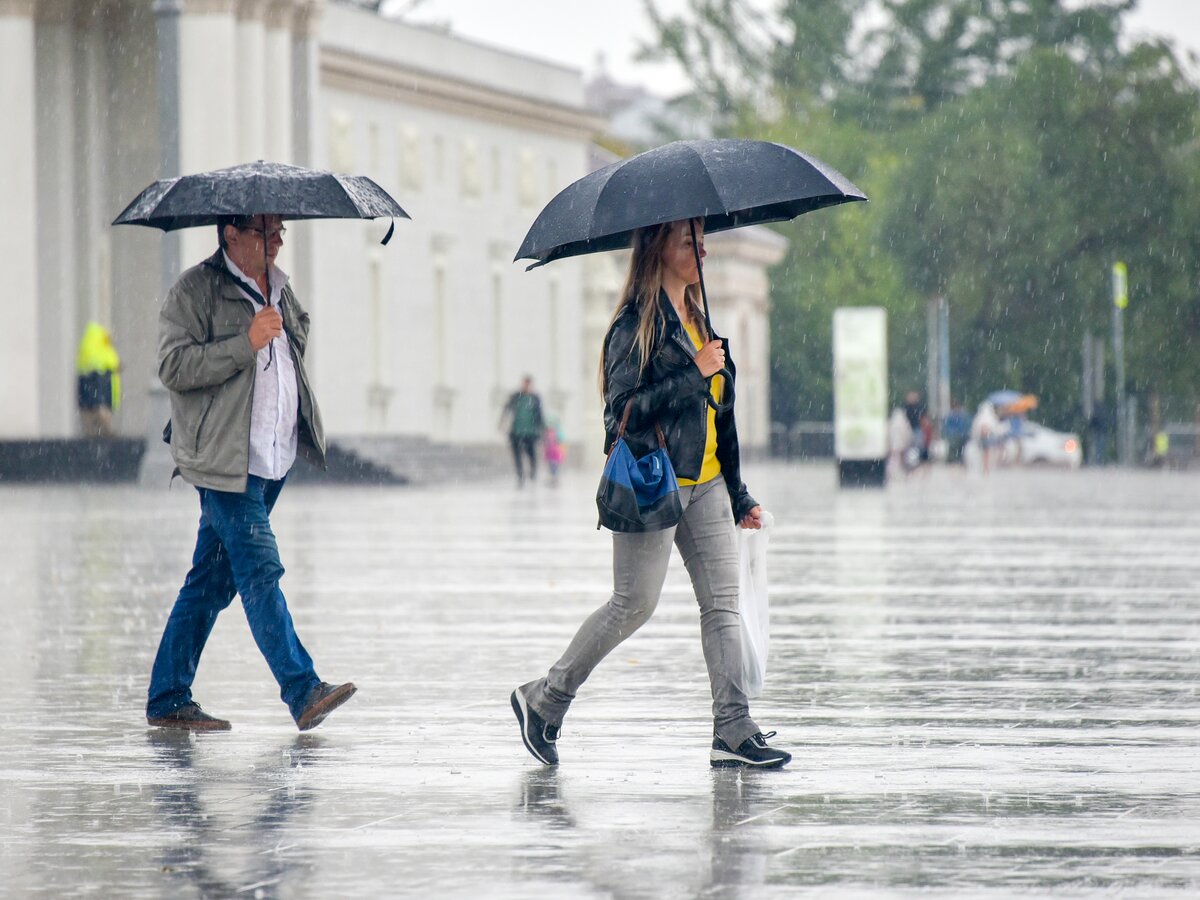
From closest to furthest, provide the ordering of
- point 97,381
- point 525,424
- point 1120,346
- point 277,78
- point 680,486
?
1. point 680,486
2. point 525,424
3. point 97,381
4. point 277,78
5. point 1120,346

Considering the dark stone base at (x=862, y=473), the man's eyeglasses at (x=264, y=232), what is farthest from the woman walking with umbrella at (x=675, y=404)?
the dark stone base at (x=862, y=473)

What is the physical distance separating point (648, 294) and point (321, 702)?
1.83m

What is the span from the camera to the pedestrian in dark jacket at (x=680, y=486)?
8.42m

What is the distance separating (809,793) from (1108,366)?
68.4 meters

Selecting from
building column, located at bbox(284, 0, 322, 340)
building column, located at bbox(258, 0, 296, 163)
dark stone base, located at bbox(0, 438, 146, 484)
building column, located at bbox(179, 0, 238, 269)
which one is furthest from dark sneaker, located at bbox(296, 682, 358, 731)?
building column, located at bbox(284, 0, 322, 340)

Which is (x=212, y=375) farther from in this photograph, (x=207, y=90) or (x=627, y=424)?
(x=207, y=90)

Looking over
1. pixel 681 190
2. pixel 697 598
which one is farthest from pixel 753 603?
pixel 681 190

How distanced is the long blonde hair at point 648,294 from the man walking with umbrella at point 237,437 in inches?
52.5

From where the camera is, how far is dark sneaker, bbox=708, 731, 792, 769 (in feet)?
27.4

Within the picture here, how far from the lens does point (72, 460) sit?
147 ft

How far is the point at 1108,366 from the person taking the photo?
74812 mm

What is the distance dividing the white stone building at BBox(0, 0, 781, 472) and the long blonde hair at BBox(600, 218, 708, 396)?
30653 millimetres

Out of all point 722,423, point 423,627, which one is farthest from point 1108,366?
point 722,423

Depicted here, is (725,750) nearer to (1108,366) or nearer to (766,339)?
(1108,366)
